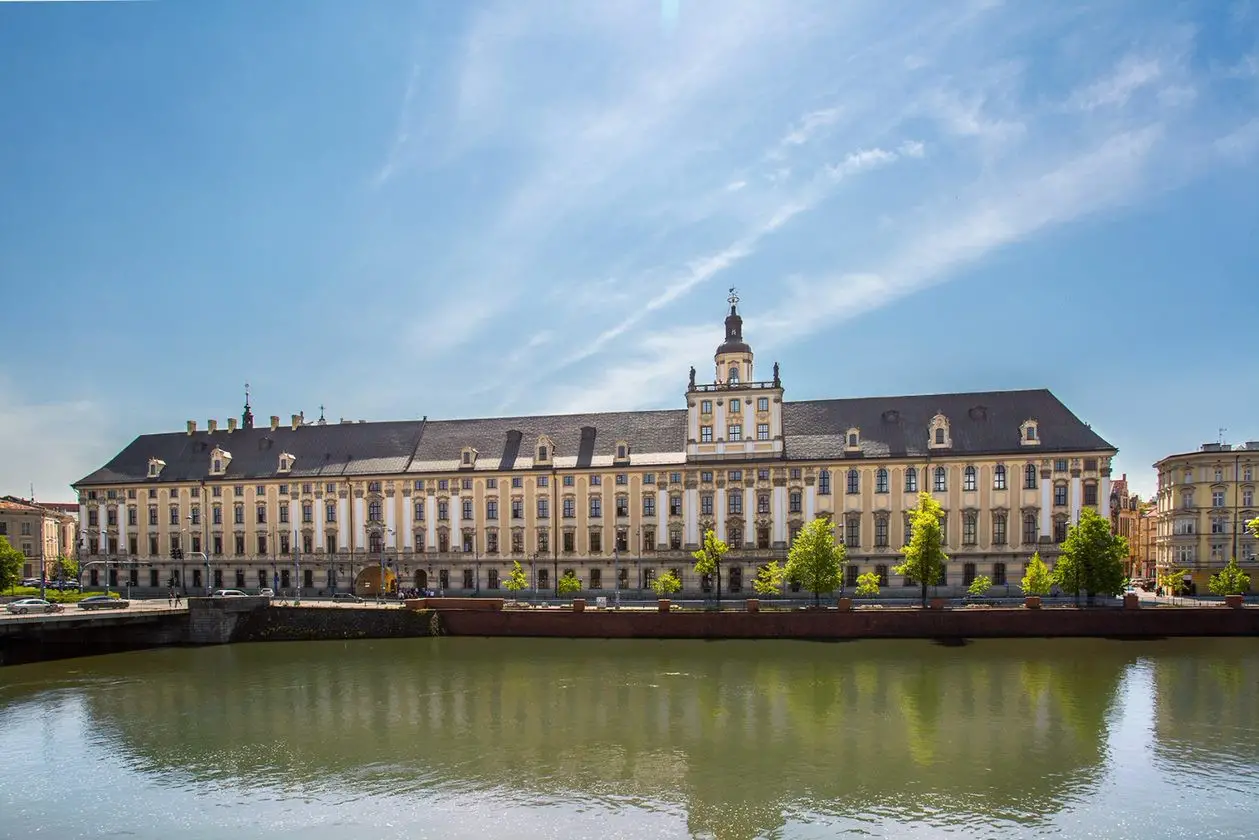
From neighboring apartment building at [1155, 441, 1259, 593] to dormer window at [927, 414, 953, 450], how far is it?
27.2m

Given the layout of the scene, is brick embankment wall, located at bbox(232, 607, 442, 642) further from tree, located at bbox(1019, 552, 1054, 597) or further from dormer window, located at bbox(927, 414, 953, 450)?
tree, located at bbox(1019, 552, 1054, 597)

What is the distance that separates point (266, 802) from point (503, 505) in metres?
46.3

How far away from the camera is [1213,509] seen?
71.5m

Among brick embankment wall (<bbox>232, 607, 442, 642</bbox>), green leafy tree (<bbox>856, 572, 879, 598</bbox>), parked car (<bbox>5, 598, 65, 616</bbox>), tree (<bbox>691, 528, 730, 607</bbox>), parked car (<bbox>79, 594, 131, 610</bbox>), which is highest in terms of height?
tree (<bbox>691, 528, 730, 607</bbox>)

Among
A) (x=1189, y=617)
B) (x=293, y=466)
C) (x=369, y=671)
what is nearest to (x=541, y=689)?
(x=369, y=671)

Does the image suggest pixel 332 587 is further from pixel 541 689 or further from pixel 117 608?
pixel 541 689

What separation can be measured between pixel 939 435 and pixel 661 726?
Answer: 42572 mm

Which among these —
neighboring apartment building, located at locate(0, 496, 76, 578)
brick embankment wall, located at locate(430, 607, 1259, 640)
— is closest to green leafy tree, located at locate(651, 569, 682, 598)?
brick embankment wall, located at locate(430, 607, 1259, 640)

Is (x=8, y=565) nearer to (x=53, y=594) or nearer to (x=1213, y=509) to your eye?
(x=53, y=594)

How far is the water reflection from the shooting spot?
24094 millimetres

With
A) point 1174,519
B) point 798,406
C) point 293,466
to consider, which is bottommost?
point 1174,519

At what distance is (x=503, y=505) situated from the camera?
6994cm

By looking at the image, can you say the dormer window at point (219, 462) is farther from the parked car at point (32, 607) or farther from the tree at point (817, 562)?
the tree at point (817, 562)

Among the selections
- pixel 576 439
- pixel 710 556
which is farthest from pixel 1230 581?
pixel 576 439
